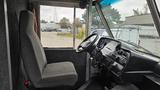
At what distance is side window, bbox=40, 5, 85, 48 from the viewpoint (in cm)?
296

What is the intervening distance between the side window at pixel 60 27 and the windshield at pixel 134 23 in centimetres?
62

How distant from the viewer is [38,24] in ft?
9.63

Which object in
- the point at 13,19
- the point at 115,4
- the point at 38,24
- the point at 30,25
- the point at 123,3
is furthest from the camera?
the point at 38,24

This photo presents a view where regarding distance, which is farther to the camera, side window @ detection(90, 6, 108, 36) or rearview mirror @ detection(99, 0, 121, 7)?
side window @ detection(90, 6, 108, 36)

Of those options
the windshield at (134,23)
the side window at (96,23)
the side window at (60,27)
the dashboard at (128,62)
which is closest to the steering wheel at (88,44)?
the windshield at (134,23)

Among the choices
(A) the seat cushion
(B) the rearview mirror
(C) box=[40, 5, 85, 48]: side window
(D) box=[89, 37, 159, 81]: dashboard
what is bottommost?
(A) the seat cushion

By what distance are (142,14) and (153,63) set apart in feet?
1.87

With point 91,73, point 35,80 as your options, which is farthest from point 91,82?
point 35,80

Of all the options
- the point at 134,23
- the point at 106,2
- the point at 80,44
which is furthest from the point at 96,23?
the point at 134,23

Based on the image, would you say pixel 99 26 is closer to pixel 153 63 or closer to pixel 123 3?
pixel 123 3

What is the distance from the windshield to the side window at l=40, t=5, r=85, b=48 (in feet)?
2.02

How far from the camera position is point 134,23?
72.6 inches

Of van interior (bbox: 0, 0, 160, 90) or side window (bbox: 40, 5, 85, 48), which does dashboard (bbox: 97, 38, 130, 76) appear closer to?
van interior (bbox: 0, 0, 160, 90)

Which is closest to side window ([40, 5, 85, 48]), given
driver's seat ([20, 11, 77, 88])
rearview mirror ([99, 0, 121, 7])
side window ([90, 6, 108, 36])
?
side window ([90, 6, 108, 36])
